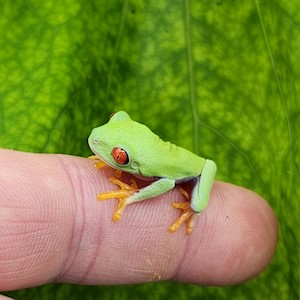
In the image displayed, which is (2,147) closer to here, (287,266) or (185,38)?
(185,38)

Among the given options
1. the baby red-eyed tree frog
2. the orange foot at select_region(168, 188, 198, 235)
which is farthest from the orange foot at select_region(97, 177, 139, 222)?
the orange foot at select_region(168, 188, 198, 235)

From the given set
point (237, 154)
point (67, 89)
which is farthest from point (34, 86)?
point (237, 154)

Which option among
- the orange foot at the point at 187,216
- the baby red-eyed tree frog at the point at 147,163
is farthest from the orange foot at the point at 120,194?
the orange foot at the point at 187,216

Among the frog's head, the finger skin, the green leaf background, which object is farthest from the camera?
the green leaf background

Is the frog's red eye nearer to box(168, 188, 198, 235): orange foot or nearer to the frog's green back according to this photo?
the frog's green back

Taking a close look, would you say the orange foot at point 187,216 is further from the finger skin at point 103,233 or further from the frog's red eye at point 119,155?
the frog's red eye at point 119,155

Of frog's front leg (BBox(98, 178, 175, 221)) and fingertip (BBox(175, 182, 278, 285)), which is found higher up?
frog's front leg (BBox(98, 178, 175, 221))
